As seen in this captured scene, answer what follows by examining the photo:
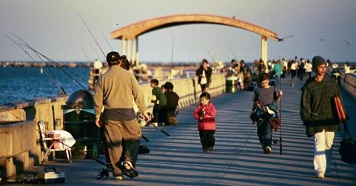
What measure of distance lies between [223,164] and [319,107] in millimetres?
2279

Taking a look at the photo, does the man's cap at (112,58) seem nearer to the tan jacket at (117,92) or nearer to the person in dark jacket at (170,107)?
the tan jacket at (117,92)

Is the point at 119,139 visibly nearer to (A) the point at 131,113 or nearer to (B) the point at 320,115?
(A) the point at 131,113

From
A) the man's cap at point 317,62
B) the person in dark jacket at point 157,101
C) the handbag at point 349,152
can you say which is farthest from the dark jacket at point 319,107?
the person in dark jacket at point 157,101

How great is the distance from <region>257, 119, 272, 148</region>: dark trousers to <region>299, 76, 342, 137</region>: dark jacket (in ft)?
10.5

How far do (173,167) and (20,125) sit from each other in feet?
11.7

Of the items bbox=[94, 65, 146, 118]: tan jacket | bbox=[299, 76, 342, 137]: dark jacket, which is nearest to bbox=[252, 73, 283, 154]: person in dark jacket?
bbox=[299, 76, 342, 137]: dark jacket

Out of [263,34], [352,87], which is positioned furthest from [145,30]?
[352,87]

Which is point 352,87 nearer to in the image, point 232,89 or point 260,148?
point 232,89

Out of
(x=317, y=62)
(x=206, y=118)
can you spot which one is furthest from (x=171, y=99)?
(x=317, y=62)

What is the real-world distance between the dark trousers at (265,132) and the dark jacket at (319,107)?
10.5 ft

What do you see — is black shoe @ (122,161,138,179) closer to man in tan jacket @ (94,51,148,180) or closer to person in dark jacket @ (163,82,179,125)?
man in tan jacket @ (94,51,148,180)

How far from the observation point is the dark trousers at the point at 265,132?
1689 centimetres

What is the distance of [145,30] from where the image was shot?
2472 inches

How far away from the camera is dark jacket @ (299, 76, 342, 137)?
1361 cm
